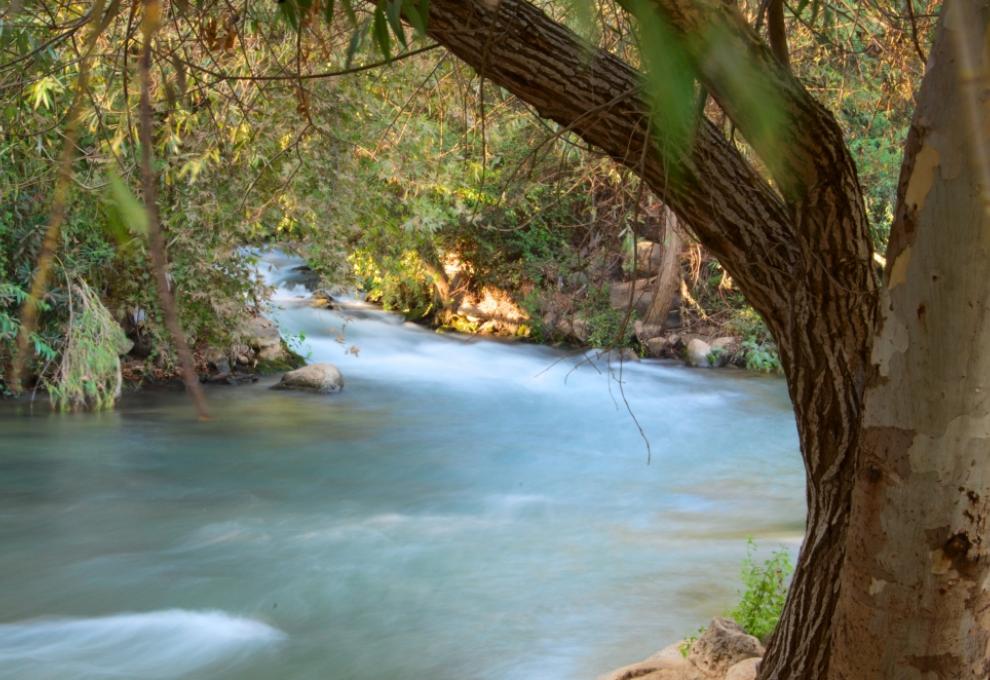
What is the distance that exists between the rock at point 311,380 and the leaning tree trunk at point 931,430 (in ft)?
33.9

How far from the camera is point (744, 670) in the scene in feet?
12.0

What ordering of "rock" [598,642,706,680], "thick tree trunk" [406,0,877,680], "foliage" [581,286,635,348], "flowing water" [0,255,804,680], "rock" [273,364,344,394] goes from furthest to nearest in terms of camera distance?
1. "foliage" [581,286,635,348]
2. "rock" [273,364,344,394]
3. "flowing water" [0,255,804,680]
4. "rock" [598,642,706,680]
5. "thick tree trunk" [406,0,877,680]

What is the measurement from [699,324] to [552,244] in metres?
2.61

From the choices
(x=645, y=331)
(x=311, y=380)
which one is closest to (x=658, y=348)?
(x=645, y=331)

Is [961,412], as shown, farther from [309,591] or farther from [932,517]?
[309,591]

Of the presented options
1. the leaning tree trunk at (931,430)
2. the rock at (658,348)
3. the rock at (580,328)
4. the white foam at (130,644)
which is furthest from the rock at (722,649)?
the rock at (580,328)

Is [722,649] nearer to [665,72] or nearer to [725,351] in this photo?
[665,72]

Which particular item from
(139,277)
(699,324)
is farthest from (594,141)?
(699,324)

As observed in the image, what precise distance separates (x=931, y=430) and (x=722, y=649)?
220 cm

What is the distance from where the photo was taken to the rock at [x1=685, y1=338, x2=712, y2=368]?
1441 centimetres

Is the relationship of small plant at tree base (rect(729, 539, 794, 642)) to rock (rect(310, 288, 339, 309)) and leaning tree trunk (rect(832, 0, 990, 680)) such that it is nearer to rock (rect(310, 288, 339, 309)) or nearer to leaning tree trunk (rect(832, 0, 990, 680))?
leaning tree trunk (rect(832, 0, 990, 680))

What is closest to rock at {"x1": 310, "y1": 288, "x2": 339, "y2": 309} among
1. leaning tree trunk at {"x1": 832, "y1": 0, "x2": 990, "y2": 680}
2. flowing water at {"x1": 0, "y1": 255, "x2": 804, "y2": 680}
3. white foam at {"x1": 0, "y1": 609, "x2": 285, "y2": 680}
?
Answer: flowing water at {"x1": 0, "y1": 255, "x2": 804, "y2": 680}

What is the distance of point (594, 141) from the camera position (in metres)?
2.57

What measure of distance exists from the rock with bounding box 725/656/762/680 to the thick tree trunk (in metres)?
0.86
